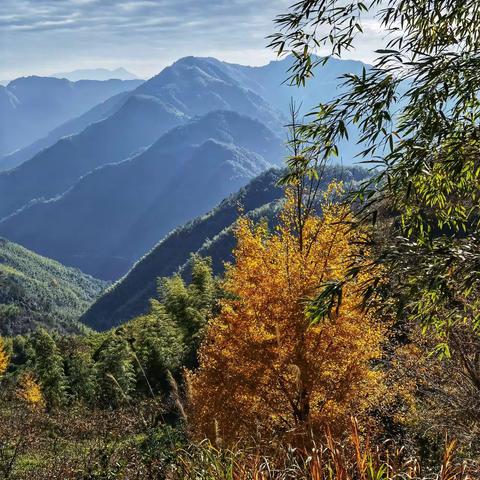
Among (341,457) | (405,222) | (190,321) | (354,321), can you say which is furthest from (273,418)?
(190,321)

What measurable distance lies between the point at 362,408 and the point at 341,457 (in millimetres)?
11613

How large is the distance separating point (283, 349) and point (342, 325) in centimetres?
175

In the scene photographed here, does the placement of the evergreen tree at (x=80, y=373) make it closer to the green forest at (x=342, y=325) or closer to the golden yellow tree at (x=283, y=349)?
the green forest at (x=342, y=325)

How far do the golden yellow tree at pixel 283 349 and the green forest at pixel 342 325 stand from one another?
0.05 meters

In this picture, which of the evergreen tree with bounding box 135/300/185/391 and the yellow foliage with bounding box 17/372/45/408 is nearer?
the evergreen tree with bounding box 135/300/185/391

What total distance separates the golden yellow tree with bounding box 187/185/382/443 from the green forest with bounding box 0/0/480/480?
0.05 metres

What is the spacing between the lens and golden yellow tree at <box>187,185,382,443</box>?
14.5 metres

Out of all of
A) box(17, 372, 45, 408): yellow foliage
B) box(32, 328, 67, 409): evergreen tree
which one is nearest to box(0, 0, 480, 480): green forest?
box(32, 328, 67, 409): evergreen tree

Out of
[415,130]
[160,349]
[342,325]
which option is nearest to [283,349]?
[342,325]

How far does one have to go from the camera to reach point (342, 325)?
14719 millimetres

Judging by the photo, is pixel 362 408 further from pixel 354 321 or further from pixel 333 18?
pixel 333 18

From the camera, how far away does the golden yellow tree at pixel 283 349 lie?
1450 centimetres

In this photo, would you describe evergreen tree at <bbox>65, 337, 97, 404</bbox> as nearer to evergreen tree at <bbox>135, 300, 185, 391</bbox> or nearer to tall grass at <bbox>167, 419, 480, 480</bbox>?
evergreen tree at <bbox>135, 300, 185, 391</bbox>

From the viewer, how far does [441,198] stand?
603 cm
